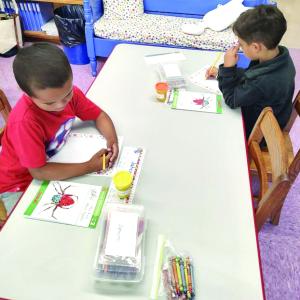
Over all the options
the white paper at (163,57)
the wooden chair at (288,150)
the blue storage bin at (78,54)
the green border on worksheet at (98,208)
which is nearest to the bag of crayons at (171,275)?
the green border on worksheet at (98,208)

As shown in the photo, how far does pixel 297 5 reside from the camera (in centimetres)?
423

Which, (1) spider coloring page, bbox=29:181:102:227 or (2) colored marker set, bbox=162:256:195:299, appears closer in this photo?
(2) colored marker set, bbox=162:256:195:299

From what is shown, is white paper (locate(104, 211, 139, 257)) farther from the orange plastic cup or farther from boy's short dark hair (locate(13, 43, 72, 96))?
the orange plastic cup

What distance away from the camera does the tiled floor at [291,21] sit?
3.42 m

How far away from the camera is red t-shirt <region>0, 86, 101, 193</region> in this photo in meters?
1.02

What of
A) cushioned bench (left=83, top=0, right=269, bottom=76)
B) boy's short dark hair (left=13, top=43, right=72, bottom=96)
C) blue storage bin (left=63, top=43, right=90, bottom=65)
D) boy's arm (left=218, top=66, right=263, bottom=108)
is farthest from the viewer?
blue storage bin (left=63, top=43, right=90, bottom=65)

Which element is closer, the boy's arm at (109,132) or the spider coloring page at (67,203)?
the spider coloring page at (67,203)

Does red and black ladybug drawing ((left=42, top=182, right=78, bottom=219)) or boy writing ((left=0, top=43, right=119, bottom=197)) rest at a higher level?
boy writing ((left=0, top=43, right=119, bottom=197))

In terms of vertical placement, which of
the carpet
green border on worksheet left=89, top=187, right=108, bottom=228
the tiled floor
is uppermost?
green border on worksheet left=89, top=187, right=108, bottom=228

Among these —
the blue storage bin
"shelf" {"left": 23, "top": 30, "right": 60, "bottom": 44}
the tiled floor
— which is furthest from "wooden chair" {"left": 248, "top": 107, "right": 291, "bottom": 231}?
"shelf" {"left": 23, "top": 30, "right": 60, "bottom": 44}

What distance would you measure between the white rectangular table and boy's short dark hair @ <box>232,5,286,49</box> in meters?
0.39

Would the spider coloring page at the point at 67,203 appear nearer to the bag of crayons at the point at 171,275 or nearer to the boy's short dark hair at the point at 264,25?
the bag of crayons at the point at 171,275

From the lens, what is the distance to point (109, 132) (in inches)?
49.3

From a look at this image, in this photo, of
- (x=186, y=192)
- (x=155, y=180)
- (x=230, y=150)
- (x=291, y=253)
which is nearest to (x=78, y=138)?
(x=155, y=180)
